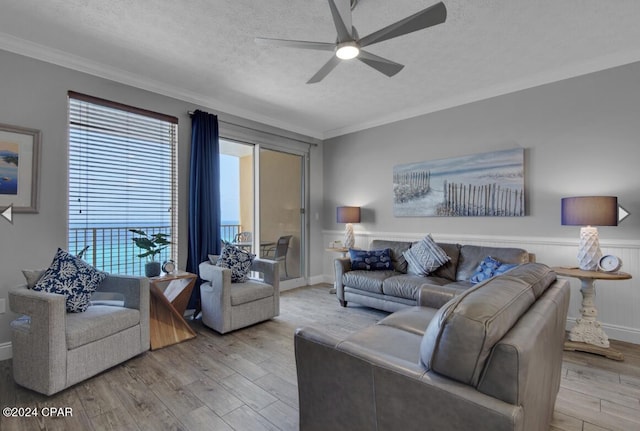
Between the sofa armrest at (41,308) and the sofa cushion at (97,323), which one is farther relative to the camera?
the sofa cushion at (97,323)

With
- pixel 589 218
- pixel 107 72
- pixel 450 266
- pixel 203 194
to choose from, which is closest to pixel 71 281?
pixel 203 194

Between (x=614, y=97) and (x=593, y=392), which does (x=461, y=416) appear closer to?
(x=593, y=392)

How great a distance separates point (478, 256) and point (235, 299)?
278 centimetres

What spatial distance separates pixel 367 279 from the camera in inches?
149

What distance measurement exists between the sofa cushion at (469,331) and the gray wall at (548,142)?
2.78 meters

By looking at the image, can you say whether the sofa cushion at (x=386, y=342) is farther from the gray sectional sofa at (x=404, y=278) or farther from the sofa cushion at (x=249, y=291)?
the sofa cushion at (x=249, y=291)

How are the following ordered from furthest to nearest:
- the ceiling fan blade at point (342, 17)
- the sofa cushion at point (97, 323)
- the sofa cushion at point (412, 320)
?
1. the sofa cushion at point (97, 323)
2. the sofa cushion at point (412, 320)
3. the ceiling fan blade at point (342, 17)

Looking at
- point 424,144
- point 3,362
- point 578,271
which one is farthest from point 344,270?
point 3,362

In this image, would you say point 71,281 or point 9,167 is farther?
point 9,167

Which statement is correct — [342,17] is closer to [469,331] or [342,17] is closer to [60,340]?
[469,331]

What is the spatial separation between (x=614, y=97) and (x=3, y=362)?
19.8 feet

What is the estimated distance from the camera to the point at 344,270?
4.12 metres

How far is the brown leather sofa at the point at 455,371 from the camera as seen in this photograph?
94cm

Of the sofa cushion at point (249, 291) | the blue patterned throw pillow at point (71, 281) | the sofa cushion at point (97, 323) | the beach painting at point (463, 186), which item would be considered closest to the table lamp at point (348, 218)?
the beach painting at point (463, 186)
